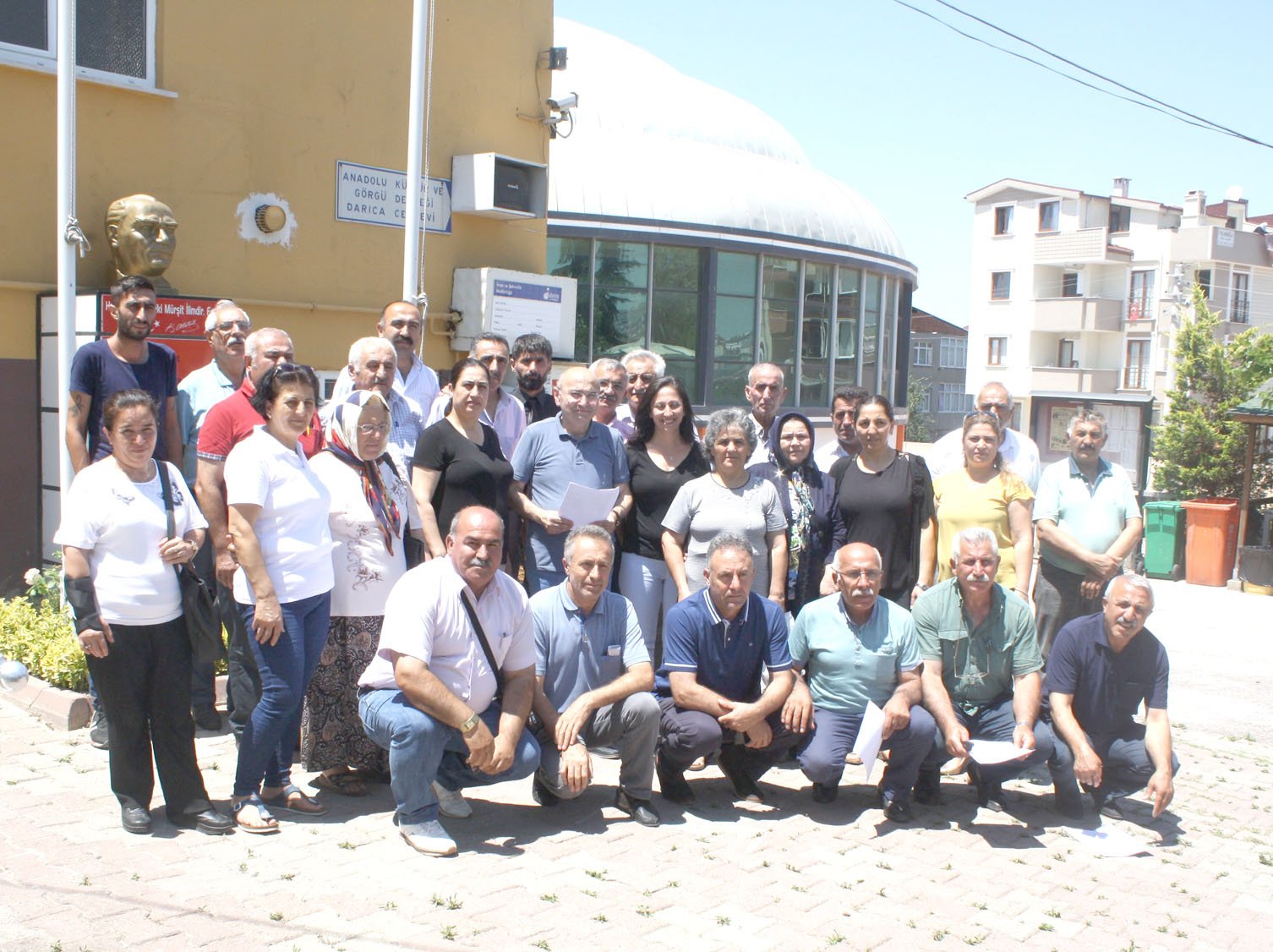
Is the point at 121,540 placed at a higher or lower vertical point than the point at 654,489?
lower

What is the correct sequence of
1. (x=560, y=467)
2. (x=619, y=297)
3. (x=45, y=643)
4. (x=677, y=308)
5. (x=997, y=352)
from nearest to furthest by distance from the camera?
(x=560, y=467)
(x=45, y=643)
(x=619, y=297)
(x=677, y=308)
(x=997, y=352)

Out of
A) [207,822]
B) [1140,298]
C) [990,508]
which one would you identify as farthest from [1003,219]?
[207,822]

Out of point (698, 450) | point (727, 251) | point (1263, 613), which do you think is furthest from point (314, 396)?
point (727, 251)

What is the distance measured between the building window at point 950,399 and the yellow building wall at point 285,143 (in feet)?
194

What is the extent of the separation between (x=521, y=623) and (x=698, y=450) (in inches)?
76.7

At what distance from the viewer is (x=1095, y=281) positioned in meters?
46.5

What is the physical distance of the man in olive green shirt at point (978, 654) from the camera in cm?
548

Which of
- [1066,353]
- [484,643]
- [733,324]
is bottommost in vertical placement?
[484,643]

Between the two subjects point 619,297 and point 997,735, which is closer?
point 997,735

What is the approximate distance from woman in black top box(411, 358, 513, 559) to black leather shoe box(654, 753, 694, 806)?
1.47m

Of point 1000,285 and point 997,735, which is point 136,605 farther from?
point 1000,285

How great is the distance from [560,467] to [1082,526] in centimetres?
303

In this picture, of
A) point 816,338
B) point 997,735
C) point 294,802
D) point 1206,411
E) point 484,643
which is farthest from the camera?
point 816,338

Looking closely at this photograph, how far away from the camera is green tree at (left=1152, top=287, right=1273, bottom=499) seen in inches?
713
